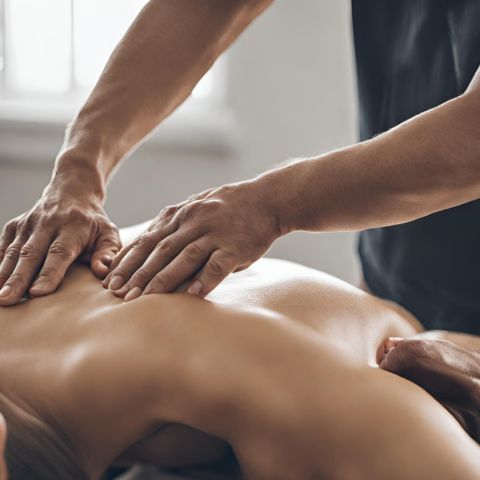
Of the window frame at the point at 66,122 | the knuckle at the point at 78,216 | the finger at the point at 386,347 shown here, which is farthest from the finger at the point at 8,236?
the window frame at the point at 66,122

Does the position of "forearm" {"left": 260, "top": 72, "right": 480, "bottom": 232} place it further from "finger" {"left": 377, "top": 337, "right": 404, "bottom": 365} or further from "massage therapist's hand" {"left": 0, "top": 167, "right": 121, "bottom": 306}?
"massage therapist's hand" {"left": 0, "top": 167, "right": 121, "bottom": 306}

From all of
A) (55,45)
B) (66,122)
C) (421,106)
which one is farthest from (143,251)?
(55,45)

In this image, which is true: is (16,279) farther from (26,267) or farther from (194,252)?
(194,252)

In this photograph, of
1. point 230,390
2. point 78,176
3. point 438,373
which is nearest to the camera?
point 230,390

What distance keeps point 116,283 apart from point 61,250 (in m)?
0.14

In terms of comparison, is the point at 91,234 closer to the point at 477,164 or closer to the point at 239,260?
the point at 239,260

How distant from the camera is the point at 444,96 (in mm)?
1532

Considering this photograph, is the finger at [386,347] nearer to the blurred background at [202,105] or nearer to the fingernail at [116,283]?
the fingernail at [116,283]

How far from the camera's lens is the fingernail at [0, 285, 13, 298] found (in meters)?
1.12

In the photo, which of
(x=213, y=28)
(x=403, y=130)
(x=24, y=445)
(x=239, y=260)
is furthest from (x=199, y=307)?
(x=213, y=28)

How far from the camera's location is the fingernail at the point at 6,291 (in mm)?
1123

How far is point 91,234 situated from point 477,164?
59 centimetres

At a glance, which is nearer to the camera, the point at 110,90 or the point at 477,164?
the point at 477,164

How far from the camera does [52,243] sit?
4.01 feet
